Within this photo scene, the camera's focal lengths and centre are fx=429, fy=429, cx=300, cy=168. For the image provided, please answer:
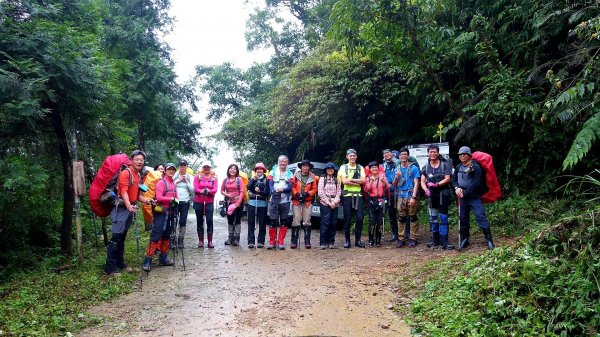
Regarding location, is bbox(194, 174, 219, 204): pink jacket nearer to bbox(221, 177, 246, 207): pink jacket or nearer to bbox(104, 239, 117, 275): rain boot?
bbox(221, 177, 246, 207): pink jacket

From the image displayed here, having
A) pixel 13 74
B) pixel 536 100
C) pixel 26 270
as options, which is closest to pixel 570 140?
pixel 536 100

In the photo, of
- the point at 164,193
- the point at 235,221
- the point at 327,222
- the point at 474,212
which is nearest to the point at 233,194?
the point at 235,221

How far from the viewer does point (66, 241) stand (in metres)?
8.58

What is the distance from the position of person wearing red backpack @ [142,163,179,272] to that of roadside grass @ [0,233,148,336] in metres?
0.52

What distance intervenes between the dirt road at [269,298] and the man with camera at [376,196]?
29.0 inches

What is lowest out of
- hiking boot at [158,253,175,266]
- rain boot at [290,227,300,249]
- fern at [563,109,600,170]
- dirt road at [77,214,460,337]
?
dirt road at [77,214,460,337]

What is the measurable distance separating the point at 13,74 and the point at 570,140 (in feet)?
33.1

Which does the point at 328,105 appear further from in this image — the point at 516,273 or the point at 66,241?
the point at 516,273

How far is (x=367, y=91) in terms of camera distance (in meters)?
13.5

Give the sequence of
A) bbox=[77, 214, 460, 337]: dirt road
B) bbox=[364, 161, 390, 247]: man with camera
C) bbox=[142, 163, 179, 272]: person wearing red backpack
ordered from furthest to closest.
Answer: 1. bbox=[364, 161, 390, 247]: man with camera
2. bbox=[142, 163, 179, 272]: person wearing red backpack
3. bbox=[77, 214, 460, 337]: dirt road

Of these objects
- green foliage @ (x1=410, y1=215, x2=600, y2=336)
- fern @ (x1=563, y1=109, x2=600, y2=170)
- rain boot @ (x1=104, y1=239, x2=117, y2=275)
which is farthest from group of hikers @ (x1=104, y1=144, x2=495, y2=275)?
green foliage @ (x1=410, y1=215, x2=600, y2=336)

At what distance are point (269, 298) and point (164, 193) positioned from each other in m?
3.23

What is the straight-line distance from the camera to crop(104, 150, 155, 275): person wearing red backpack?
23.5 ft

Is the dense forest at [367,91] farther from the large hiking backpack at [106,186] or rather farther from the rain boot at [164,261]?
the rain boot at [164,261]
